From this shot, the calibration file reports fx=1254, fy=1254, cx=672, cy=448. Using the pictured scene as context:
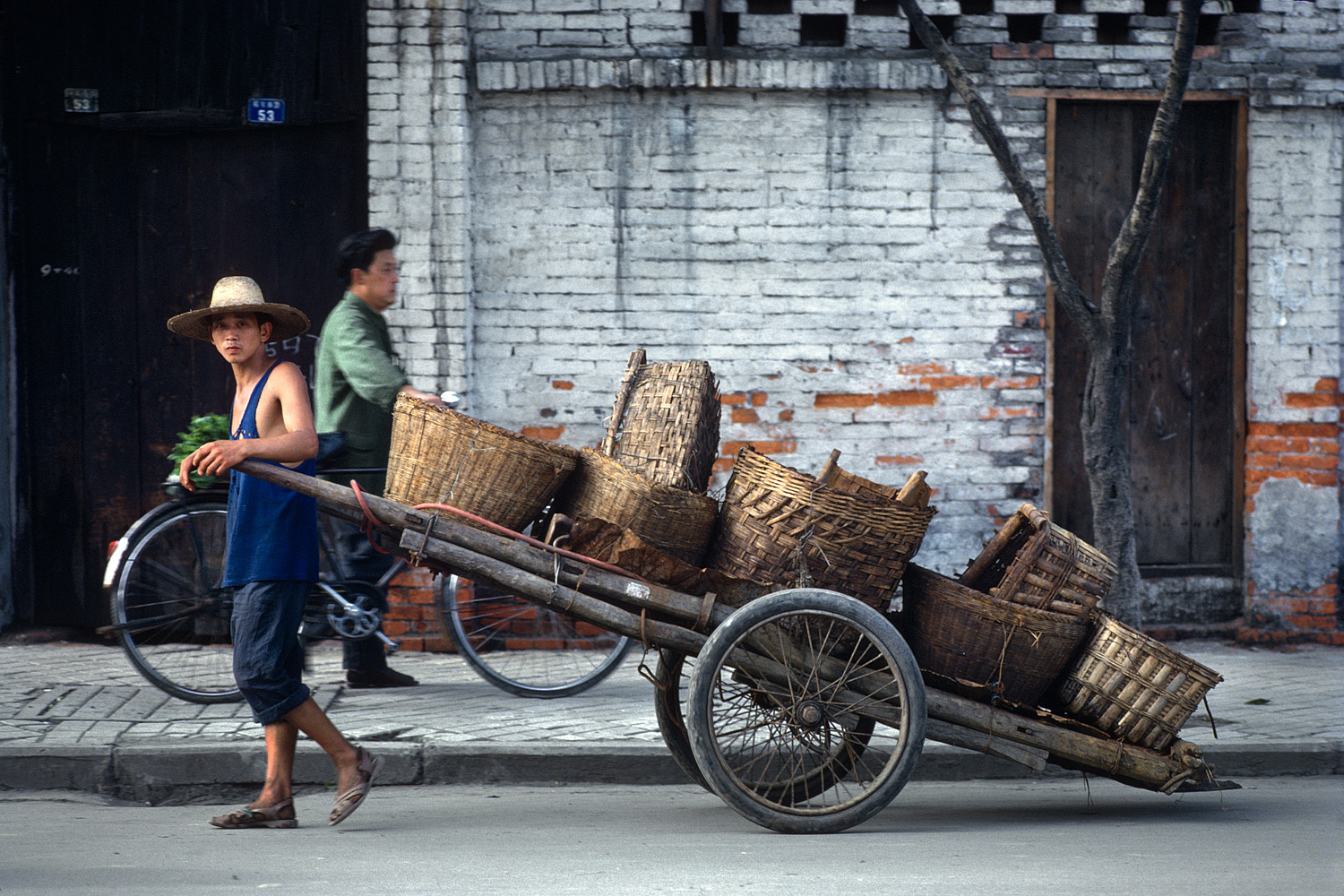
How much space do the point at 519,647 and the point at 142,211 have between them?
11.0 feet

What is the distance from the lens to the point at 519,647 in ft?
20.0

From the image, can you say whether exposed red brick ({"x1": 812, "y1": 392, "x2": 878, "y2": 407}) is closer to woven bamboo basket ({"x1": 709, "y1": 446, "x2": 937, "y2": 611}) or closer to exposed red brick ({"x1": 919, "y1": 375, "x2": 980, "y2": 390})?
exposed red brick ({"x1": 919, "y1": 375, "x2": 980, "y2": 390})

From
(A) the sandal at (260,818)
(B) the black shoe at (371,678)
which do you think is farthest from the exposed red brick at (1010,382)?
(A) the sandal at (260,818)

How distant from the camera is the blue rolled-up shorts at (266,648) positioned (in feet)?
13.0

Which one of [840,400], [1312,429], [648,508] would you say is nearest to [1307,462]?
[1312,429]

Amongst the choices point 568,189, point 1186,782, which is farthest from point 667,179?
point 1186,782

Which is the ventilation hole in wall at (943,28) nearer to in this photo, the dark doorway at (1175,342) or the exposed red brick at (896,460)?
the dark doorway at (1175,342)

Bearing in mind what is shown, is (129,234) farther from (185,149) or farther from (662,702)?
(662,702)

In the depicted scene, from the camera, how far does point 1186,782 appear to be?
3.97m

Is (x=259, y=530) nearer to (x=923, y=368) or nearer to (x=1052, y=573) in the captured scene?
(x=1052, y=573)

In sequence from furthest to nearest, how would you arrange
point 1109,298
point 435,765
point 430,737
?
1. point 1109,298
2. point 430,737
3. point 435,765

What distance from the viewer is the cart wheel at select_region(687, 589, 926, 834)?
385 centimetres

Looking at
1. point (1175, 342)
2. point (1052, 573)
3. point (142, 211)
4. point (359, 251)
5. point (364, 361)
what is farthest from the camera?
point (1175, 342)

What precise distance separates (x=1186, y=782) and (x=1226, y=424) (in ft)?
13.2
